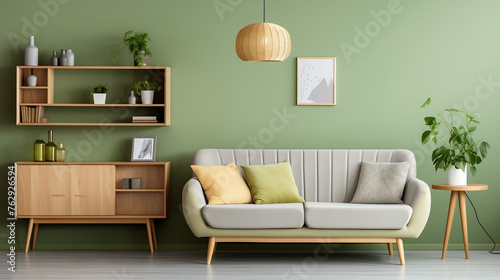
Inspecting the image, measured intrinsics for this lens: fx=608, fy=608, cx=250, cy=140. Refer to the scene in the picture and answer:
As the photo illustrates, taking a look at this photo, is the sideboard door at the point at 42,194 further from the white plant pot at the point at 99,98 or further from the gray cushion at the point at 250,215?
the gray cushion at the point at 250,215

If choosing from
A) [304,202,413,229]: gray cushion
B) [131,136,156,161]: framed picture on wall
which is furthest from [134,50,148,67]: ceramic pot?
[304,202,413,229]: gray cushion

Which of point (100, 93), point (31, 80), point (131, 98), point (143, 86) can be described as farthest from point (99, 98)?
point (31, 80)

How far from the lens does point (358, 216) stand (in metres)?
4.69

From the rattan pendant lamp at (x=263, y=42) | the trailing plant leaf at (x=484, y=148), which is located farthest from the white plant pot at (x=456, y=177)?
the rattan pendant lamp at (x=263, y=42)

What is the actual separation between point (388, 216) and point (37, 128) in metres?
3.31

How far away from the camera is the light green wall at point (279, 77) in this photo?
5703 millimetres

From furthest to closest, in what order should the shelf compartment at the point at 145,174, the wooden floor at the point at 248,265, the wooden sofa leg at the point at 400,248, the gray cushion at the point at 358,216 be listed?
the shelf compartment at the point at 145,174 → the wooden sofa leg at the point at 400,248 → the gray cushion at the point at 358,216 → the wooden floor at the point at 248,265

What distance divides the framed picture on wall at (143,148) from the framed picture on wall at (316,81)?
56.1 inches

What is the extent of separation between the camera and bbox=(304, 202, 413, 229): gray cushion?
15.3ft

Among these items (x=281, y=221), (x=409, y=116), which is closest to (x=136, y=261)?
(x=281, y=221)

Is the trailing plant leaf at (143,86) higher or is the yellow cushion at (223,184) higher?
the trailing plant leaf at (143,86)

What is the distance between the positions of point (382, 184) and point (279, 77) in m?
1.41

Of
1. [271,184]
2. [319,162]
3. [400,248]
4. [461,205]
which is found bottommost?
[400,248]

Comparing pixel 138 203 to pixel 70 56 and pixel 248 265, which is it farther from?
pixel 70 56
